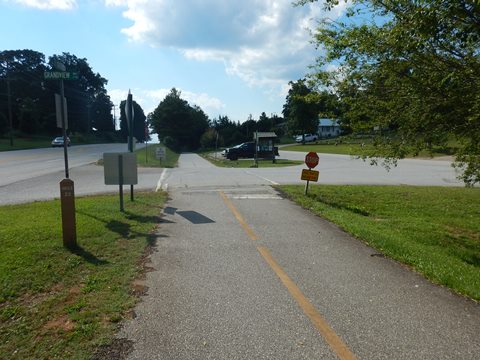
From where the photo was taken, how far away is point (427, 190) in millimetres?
15570

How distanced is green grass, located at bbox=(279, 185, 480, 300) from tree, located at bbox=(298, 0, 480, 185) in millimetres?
1573

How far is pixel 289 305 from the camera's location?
4.42 m

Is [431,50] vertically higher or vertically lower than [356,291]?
higher

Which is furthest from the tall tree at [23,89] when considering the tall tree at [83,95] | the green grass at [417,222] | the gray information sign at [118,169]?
the green grass at [417,222]

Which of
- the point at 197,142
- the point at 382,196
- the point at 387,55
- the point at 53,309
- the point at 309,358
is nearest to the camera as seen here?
the point at 309,358

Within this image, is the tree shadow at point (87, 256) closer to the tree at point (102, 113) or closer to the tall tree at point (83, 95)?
the tall tree at point (83, 95)

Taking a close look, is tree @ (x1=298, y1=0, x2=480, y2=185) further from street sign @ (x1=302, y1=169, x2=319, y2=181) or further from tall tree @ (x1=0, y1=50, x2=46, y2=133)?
tall tree @ (x1=0, y1=50, x2=46, y2=133)

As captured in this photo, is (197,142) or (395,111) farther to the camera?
(197,142)

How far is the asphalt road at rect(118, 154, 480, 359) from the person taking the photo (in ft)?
11.6

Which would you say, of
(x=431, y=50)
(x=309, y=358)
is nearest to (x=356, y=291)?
(x=309, y=358)

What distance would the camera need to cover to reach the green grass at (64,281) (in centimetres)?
362

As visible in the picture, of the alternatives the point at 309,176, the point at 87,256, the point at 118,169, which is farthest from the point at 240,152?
the point at 87,256

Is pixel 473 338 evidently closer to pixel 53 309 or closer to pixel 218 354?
pixel 218 354

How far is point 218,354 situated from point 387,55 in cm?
644
